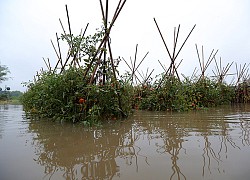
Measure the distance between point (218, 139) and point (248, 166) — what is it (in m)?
0.85

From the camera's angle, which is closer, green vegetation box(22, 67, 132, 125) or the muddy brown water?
the muddy brown water

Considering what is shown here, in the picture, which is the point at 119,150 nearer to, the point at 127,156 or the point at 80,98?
the point at 127,156

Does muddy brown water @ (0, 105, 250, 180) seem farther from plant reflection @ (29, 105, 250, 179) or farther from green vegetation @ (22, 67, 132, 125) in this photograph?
green vegetation @ (22, 67, 132, 125)

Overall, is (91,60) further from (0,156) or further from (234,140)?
(234,140)

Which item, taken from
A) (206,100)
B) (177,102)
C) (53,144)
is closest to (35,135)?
(53,144)

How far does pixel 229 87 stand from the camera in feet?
32.4

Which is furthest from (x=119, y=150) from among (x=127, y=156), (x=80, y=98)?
(x=80, y=98)

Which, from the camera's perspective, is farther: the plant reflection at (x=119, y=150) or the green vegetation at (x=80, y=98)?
the green vegetation at (x=80, y=98)

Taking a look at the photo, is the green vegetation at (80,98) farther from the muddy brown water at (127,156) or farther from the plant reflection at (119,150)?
the muddy brown water at (127,156)

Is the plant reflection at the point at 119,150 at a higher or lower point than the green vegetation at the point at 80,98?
lower

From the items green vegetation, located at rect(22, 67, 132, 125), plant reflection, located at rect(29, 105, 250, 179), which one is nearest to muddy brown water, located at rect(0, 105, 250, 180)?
plant reflection, located at rect(29, 105, 250, 179)

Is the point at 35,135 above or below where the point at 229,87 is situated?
below

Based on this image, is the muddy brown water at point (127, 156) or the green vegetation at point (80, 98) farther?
the green vegetation at point (80, 98)

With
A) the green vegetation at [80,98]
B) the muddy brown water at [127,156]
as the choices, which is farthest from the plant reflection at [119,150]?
the green vegetation at [80,98]
